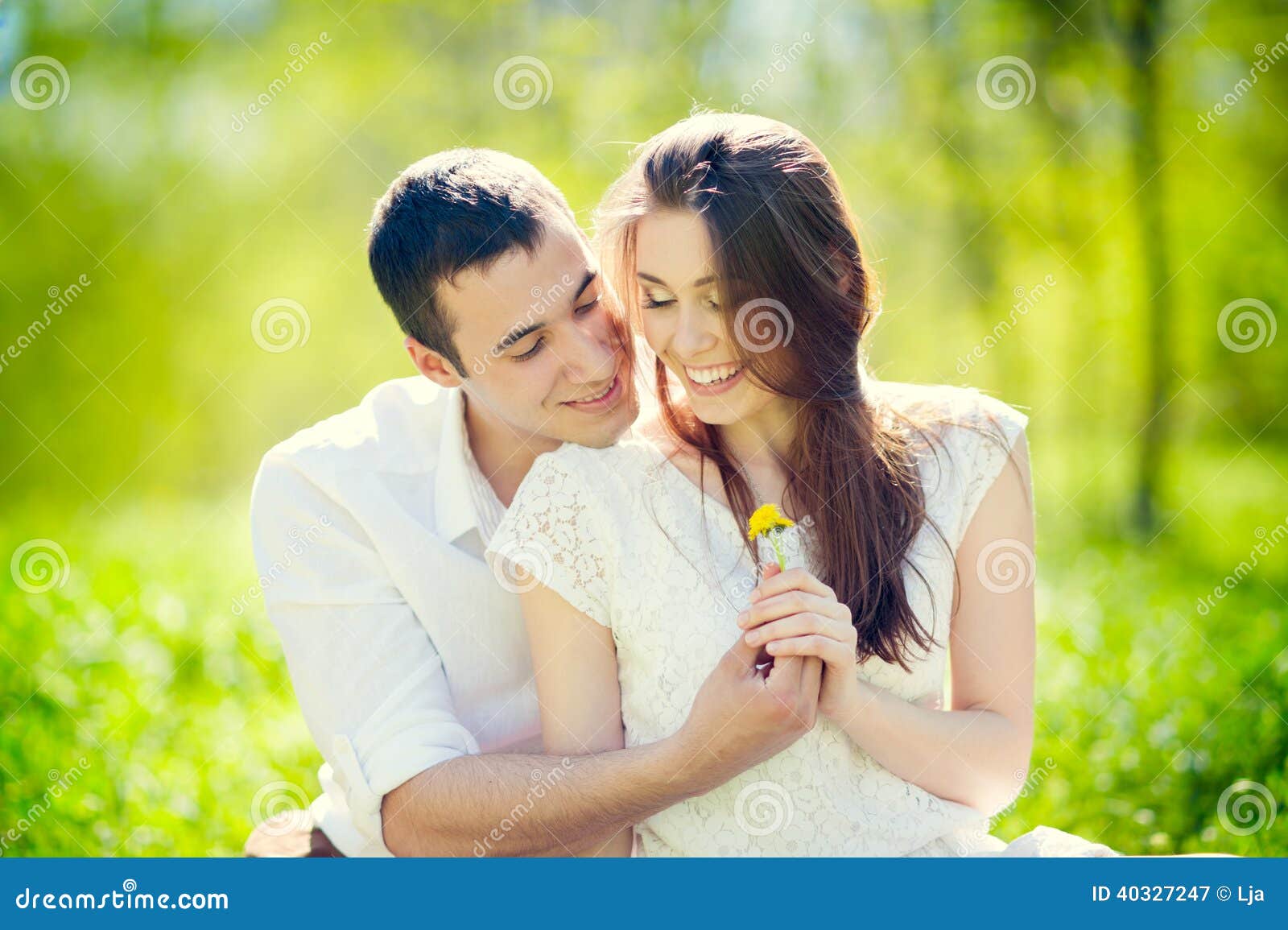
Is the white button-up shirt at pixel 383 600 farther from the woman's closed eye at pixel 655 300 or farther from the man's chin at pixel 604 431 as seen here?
the woman's closed eye at pixel 655 300

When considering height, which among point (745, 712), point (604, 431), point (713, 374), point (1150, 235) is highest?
point (1150, 235)

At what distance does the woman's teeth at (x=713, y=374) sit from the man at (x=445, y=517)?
0.25 metres

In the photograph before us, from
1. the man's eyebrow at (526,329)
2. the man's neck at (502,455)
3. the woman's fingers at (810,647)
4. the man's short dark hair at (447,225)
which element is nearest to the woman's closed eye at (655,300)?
the man's eyebrow at (526,329)

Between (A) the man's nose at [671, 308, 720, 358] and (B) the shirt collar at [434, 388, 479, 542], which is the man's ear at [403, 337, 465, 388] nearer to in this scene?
(B) the shirt collar at [434, 388, 479, 542]

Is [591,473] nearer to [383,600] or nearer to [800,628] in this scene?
[383,600]

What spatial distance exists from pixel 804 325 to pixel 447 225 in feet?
2.91

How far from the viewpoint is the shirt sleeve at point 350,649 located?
101 inches

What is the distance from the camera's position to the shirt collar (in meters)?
2.79

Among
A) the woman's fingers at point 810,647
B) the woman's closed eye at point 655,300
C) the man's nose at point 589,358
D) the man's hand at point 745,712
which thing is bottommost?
the man's hand at point 745,712

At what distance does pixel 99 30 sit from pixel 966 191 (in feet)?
25.9

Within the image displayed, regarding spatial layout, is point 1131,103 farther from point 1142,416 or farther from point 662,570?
point 662,570


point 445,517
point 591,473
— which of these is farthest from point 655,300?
point 445,517

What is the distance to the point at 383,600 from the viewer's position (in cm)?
273

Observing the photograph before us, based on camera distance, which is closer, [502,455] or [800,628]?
[800,628]
